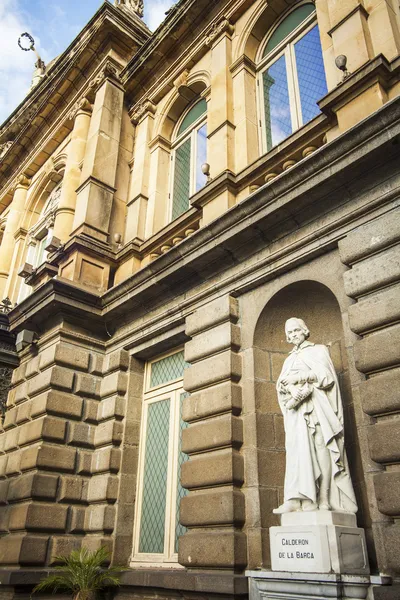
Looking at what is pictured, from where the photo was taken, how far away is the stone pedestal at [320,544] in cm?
457

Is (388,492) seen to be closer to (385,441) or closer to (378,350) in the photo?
(385,441)

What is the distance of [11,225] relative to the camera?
15.7 m

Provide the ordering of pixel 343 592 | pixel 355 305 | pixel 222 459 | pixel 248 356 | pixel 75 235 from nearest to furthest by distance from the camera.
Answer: pixel 343 592
pixel 355 305
pixel 222 459
pixel 248 356
pixel 75 235

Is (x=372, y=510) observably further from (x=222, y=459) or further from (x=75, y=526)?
(x=75, y=526)

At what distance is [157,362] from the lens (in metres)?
9.09

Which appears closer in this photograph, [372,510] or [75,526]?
[372,510]

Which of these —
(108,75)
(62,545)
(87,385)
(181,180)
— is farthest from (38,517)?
(108,75)

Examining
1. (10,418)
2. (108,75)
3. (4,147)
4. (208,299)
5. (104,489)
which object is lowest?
(104,489)

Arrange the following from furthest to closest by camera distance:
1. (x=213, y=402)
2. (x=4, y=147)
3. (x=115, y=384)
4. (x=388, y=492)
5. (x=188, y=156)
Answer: (x=4, y=147)
(x=188, y=156)
(x=115, y=384)
(x=213, y=402)
(x=388, y=492)

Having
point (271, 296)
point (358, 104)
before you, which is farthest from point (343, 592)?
point (358, 104)

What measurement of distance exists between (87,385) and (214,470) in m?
3.36

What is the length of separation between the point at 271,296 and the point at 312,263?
0.69 m

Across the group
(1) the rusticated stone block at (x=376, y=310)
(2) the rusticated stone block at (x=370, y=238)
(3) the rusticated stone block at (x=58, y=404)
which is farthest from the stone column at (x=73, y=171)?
(1) the rusticated stone block at (x=376, y=310)

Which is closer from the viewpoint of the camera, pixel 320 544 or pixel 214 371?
pixel 320 544
